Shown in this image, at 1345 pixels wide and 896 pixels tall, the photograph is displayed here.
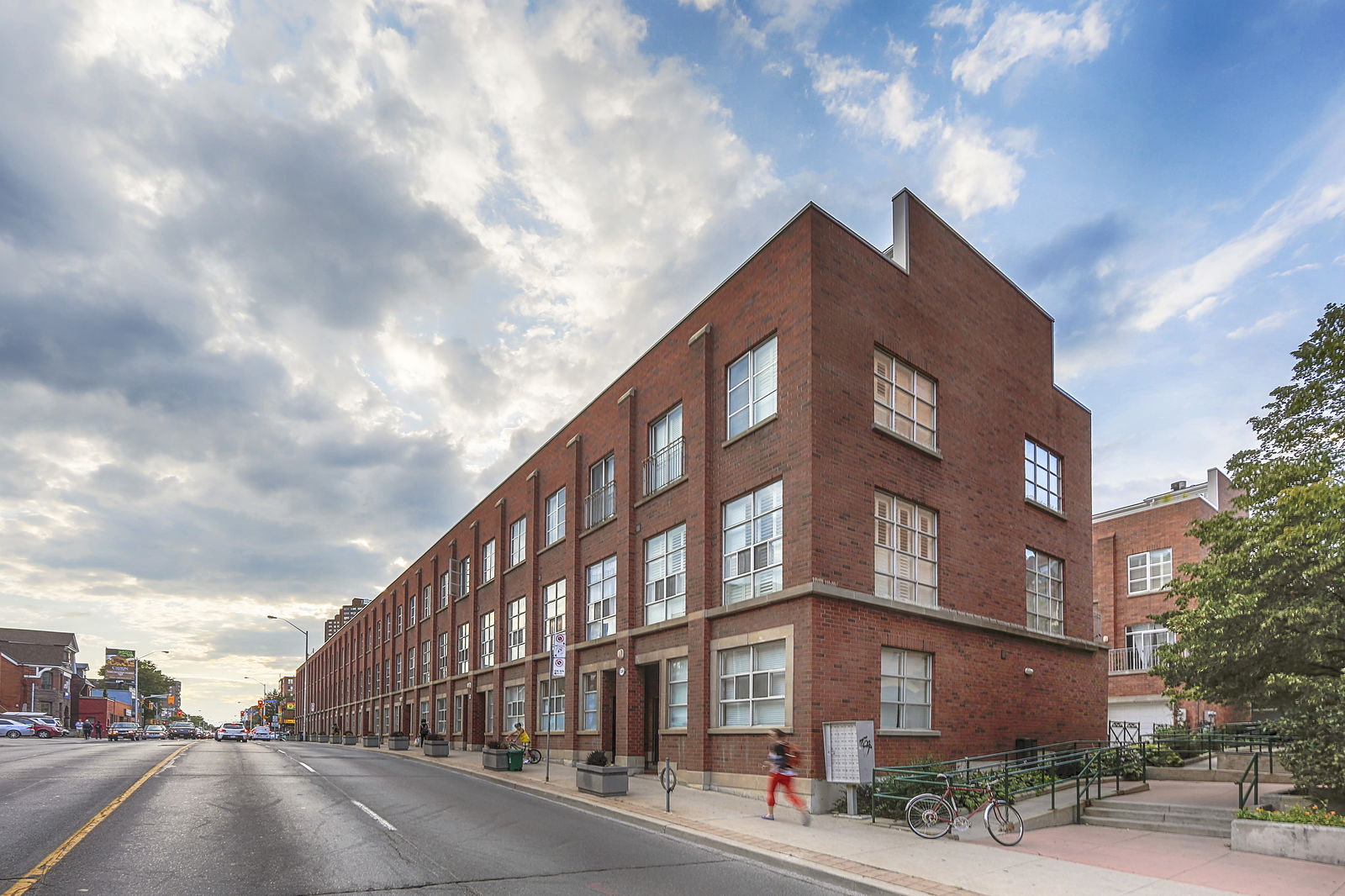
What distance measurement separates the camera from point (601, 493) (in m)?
29.4

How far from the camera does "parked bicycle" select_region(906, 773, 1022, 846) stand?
43.9ft

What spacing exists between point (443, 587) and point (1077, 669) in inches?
1354

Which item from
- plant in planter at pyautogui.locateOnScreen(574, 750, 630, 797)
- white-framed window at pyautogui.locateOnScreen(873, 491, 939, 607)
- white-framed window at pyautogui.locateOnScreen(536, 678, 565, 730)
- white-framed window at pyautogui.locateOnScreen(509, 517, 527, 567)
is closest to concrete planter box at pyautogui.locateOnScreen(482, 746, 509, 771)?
white-framed window at pyautogui.locateOnScreen(536, 678, 565, 730)

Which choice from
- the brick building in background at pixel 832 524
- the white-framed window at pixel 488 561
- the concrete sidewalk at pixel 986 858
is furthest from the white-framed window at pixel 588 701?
the white-framed window at pixel 488 561

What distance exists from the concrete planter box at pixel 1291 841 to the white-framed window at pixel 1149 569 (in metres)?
29.0

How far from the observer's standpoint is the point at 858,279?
20828mm

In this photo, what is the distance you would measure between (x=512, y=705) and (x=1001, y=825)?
86.6 feet

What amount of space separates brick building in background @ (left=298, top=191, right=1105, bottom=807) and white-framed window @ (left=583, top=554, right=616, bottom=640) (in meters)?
0.11

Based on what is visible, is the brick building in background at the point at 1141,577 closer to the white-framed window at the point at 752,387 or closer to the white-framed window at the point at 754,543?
the white-framed window at the point at 754,543

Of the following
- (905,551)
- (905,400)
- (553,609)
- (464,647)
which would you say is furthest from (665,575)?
(464,647)

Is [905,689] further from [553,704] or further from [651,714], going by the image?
[553,704]

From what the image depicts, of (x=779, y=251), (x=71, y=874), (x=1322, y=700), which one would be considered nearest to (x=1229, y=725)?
(x=1322, y=700)

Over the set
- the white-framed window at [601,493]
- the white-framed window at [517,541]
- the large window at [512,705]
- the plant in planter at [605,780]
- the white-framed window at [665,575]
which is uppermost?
the white-framed window at [601,493]

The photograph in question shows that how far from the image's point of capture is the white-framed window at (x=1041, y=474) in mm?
26094
